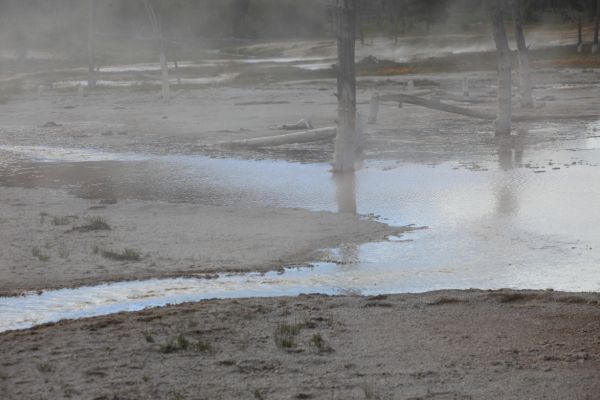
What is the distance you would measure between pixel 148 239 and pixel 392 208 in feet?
8.92

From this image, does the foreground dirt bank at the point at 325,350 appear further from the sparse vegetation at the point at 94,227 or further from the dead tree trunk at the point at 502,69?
the dead tree trunk at the point at 502,69

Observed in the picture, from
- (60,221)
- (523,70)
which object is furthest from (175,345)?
(523,70)

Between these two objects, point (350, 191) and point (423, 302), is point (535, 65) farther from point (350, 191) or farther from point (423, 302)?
point (423, 302)

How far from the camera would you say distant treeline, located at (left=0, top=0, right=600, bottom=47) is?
24797 mm

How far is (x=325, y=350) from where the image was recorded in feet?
17.2

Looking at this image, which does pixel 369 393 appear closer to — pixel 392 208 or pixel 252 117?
pixel 392 208

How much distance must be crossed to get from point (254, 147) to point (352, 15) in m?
4.00

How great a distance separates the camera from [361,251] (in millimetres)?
8281

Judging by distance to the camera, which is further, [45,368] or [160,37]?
[160,37]

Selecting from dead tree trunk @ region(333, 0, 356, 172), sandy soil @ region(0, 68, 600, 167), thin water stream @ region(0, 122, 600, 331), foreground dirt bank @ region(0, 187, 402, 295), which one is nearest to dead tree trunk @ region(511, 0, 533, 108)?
sandy soil @ region(0, 68, 600, 167)

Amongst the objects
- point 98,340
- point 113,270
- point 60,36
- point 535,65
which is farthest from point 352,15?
point 60,36

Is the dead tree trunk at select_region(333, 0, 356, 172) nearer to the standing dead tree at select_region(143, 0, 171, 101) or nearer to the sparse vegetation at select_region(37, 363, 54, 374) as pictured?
the sparse vegetation at select_region(37, 363, 54, 374)

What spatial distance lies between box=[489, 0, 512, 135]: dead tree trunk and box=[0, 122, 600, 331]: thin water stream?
4.66ft

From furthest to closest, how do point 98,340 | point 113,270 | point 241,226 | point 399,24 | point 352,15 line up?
point 399,24
point 352,15
point 241,226
point 113,270
point 98,340
